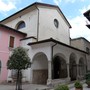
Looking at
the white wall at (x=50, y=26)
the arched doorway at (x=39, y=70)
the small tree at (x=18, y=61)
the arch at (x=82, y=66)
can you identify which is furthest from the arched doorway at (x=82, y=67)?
the small tree at (x=18, y=61)

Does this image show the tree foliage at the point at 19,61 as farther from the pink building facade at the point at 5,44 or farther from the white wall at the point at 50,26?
the white wall at the point at 50,26

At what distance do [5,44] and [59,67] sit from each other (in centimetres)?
778

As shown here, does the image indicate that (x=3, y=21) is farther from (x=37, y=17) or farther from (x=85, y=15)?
(x=85, y=15)

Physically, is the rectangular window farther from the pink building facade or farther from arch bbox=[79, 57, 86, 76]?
arch bbox=[79, 57, 86, 76]

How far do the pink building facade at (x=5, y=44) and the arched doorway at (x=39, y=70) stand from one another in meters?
3.00

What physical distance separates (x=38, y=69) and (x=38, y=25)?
5.41 metres

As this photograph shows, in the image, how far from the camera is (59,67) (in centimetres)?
2008

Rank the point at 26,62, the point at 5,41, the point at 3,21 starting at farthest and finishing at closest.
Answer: the point at 3,21 → the point at 5,41 → the point at 26,62

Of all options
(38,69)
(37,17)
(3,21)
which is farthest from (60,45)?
(3,21)

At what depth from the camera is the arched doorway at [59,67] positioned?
19641mm

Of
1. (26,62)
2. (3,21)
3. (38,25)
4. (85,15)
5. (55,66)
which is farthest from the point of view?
(3,21)

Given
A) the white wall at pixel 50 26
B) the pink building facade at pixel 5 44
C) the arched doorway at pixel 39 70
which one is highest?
the white wall at pixel 50 26

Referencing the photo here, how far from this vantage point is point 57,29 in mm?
21672

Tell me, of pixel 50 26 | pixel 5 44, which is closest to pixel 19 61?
pixel 5 44
